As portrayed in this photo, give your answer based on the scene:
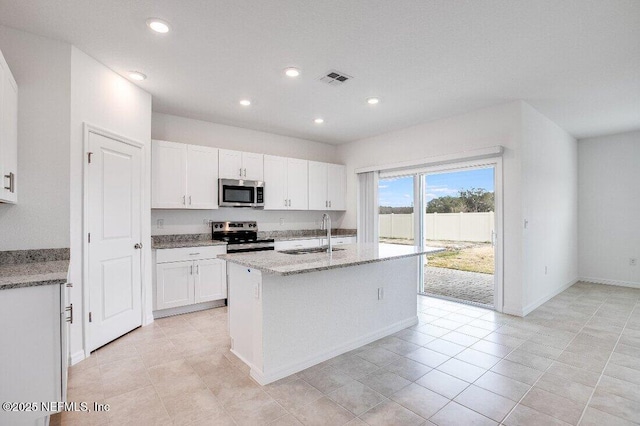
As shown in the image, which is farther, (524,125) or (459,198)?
(459,198)

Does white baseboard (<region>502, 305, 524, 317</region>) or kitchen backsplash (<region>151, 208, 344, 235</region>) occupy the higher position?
kitchen backsplash (<region>151, 208, 344, 235</region>)

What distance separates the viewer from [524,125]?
156 inches

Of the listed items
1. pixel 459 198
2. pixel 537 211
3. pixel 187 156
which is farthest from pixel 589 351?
pixel 187 156

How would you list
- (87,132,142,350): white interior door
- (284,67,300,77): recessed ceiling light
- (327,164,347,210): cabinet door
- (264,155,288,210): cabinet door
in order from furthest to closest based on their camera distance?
(327,164,347,210): cabinet door < (264,155,288,210): cabinet door < (284,67,300,77): recessed ceiling light < (87,132,142,350): white interior door

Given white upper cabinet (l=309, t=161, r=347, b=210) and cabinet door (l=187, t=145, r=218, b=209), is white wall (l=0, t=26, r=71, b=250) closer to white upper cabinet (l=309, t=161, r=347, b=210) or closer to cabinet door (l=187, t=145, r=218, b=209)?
cabinet door (l=187, t=145, r=218, b=209)

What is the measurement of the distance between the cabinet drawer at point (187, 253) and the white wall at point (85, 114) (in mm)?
1132

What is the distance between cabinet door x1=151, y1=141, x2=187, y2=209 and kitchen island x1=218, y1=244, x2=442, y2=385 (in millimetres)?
1856

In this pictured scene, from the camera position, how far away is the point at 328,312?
9.18ft

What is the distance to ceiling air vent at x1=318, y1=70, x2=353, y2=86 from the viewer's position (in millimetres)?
3154

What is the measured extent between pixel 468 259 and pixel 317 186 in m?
2.78

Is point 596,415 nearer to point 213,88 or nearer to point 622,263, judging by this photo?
point 213,88

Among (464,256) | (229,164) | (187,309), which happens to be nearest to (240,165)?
(229,164)

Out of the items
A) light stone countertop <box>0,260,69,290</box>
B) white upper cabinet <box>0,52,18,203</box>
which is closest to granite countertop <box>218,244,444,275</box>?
light stone countertop <box>0,260,69,290</box>

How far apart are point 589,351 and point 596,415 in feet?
3.92
